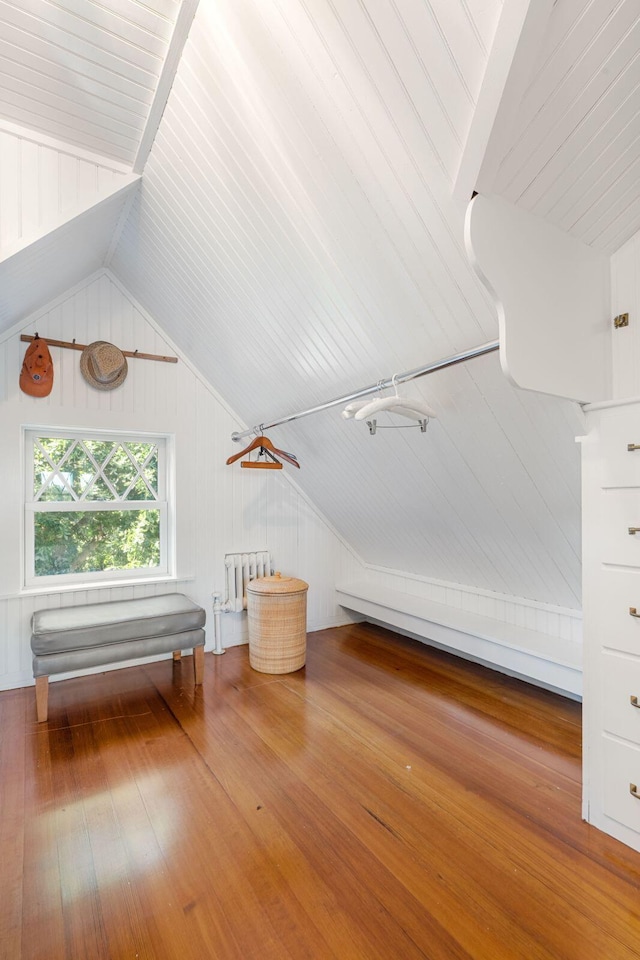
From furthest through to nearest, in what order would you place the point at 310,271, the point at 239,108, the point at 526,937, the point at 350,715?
the point at 350,715 → the point at 310,271 → the point at 239,108 → the point at 526,937

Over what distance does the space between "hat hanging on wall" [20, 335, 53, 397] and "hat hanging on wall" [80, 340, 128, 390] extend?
0.23m

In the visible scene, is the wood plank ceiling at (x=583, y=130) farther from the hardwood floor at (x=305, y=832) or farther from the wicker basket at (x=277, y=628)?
the wicker basket at (x=277, y=628)

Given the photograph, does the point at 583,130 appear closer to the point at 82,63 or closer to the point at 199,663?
the point at 82,63

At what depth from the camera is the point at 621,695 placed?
173 cm

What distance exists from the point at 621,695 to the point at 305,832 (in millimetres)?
1281

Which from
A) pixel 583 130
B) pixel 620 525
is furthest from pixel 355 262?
pixel 620 525

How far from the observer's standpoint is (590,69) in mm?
1216

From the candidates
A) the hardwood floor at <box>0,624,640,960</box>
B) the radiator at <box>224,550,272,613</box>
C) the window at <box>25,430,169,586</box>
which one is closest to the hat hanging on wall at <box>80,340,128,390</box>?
the window at <box>25,430,169,586</box>

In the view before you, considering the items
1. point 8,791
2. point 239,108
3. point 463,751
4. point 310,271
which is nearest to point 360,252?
point 310,271

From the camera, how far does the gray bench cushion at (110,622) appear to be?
267 cm

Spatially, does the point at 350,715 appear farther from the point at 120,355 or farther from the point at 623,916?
the point at 120,355

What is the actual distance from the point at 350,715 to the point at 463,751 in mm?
666

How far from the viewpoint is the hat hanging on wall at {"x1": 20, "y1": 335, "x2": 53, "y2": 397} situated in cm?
306

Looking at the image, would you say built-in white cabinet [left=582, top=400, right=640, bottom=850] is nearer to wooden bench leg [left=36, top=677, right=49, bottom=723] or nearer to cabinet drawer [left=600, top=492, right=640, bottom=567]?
cabinet drawer [left=600, top=492, right=640, bottom=567]
